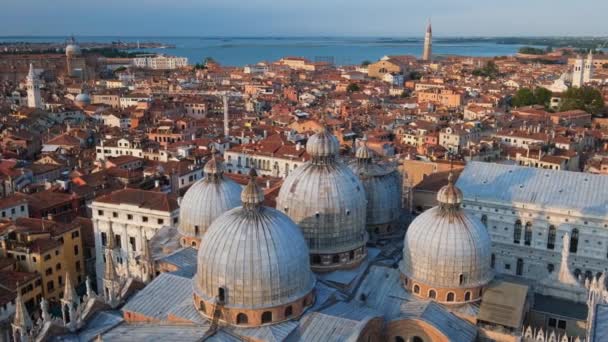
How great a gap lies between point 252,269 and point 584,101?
68898mm

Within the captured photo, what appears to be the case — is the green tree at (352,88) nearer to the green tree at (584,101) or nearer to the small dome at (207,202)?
the green tree at (584,101)

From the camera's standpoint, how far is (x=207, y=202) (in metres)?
24.1

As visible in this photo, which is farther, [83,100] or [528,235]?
[83,100]

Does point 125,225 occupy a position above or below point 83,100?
below

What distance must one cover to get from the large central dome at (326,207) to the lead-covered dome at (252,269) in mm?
2907

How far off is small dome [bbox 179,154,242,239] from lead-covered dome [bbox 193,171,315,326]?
223 inches

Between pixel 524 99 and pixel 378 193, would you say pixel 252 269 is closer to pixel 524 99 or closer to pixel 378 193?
pixel 378 193

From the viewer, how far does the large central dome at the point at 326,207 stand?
2123 cm

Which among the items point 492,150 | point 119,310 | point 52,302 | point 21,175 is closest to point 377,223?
point 119,310

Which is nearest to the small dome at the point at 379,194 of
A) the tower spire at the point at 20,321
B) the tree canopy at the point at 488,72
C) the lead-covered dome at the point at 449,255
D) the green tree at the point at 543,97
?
the lead-covered dome at the point at 449,255

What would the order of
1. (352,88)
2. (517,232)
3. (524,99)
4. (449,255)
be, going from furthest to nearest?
(352,88)
(524,99)
(517,232)
(449,255)

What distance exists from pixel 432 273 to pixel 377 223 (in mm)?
5804

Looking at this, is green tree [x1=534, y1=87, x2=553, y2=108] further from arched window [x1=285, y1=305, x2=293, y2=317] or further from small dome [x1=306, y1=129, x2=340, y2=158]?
arched window [x1=285, y1=305, x2=293, y2=317]

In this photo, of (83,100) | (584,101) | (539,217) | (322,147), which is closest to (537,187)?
(539,217)
